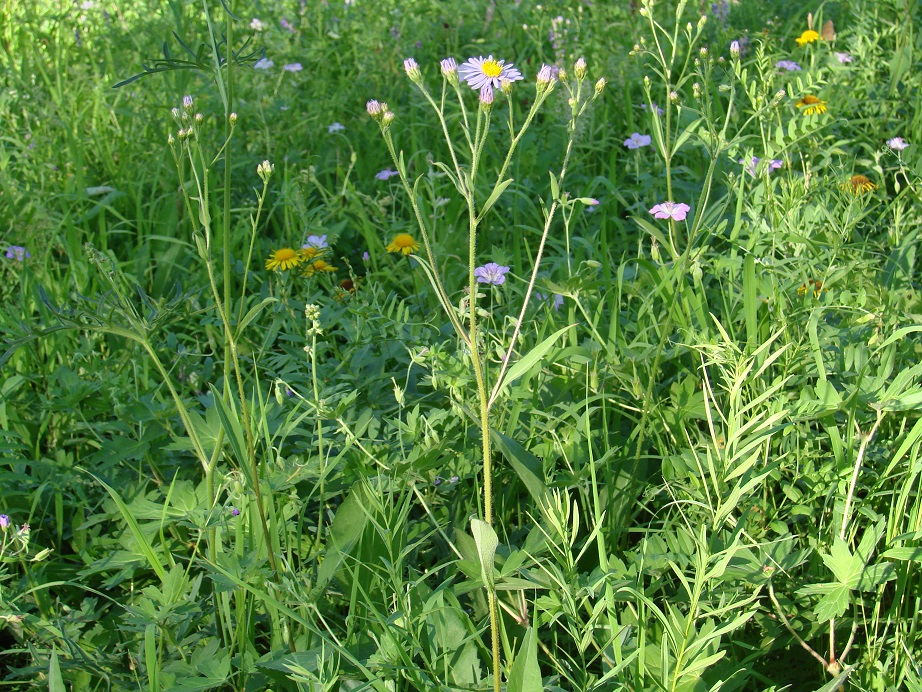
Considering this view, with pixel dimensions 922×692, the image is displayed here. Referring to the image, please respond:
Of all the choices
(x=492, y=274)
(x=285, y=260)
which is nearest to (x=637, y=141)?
(x=492, y=274)

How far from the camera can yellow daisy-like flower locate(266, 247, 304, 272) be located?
→ 1957mm

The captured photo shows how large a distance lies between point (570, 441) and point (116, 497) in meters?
0.71

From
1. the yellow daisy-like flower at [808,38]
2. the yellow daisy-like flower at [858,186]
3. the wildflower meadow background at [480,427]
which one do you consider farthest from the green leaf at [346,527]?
the yellow daisy-like flower at [808,38]

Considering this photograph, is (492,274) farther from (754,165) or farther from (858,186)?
(858,186)

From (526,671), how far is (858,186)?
1446mm

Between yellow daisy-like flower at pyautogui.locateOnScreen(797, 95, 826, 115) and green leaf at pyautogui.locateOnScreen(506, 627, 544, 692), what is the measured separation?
181 centimetres

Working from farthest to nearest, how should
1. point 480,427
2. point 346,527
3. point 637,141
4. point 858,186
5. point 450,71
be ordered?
point 637,141 < point 858,186 < point 346,527 < point 480,427 < point 450,71

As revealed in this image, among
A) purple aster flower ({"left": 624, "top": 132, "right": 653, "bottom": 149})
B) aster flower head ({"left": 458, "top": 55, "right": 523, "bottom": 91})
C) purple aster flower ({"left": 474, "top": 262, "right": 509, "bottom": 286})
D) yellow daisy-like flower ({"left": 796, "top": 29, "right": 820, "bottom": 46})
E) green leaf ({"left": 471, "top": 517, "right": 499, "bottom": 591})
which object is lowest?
purple aster flower ({"left": 474, "top": 262, "right": 509, "bottom": 286})

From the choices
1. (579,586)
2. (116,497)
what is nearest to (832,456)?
(579,586)

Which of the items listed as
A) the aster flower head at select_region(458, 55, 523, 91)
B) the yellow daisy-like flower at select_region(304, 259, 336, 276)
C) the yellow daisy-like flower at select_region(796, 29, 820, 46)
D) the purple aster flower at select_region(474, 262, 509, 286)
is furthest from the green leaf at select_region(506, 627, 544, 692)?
the yellow daisy-like flower at select_region(796, 29, 820, 46)

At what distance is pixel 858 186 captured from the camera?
1937mm

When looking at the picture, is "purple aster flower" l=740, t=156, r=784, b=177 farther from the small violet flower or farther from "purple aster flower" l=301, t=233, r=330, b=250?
the small violet flower

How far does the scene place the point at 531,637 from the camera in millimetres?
967

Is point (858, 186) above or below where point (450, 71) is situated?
below
